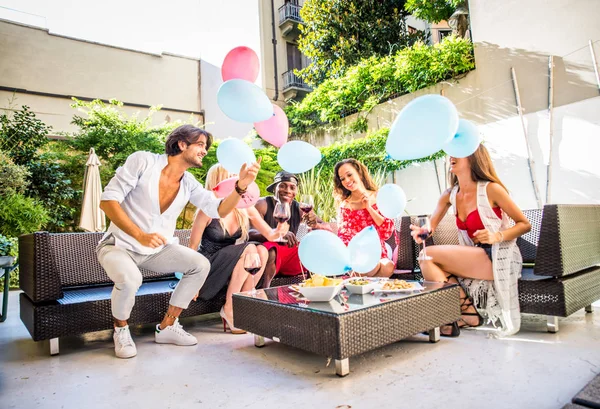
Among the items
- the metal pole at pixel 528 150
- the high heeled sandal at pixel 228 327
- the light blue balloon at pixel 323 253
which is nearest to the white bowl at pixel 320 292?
the light blue balloon at pixel 323 253

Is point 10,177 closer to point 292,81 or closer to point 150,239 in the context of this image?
point 150,239

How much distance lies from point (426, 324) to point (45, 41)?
1170 cm

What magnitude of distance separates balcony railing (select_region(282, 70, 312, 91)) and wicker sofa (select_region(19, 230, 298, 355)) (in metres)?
9.96

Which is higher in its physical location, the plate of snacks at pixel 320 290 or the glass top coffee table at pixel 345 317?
the plate of snacks at pixel 320 290

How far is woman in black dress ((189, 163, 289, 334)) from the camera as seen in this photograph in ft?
8.23

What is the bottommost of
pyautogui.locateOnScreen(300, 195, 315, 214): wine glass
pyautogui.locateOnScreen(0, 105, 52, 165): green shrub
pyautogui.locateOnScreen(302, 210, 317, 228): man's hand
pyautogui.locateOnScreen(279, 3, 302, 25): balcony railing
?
pyautogui.locateOnScreen(302, 210, 317, 228): man's hand

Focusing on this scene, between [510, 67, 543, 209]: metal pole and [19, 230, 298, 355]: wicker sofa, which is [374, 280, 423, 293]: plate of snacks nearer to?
[19, 230, 298, 355]: wicker sofa

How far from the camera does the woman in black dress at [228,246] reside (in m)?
2.51

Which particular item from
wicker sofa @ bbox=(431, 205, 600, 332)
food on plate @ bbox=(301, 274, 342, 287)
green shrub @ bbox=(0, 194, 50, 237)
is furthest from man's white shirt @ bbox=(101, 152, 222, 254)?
green shrub @ bbox=(0, 194, 50, 237)

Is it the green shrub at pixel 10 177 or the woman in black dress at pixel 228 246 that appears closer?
the woman in black dress at pixel 228 246

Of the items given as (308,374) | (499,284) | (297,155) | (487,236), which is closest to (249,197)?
(297,155)

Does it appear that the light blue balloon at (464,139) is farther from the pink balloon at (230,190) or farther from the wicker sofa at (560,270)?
the pink balloon at (230,190)

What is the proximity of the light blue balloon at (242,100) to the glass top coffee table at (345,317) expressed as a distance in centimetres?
111

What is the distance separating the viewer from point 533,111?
18.3ft
